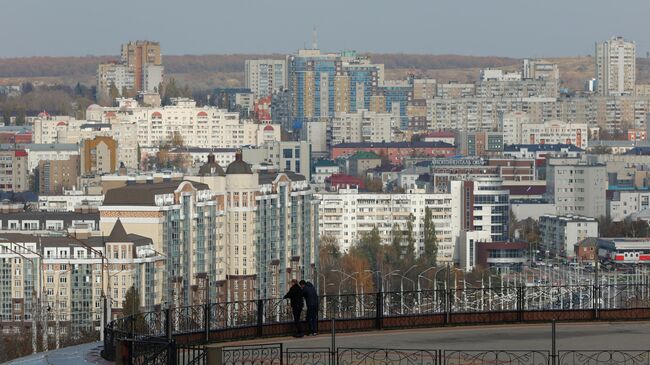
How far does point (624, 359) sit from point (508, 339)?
4.75 ft

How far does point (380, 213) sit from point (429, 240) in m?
6.48

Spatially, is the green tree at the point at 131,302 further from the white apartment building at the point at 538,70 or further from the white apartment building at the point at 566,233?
the white apartment building at the point at 538,70

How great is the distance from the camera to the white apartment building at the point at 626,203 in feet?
262

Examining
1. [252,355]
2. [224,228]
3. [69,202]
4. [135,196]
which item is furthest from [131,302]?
[69,202]

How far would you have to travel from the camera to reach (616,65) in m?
154

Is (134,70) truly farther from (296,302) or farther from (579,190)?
(296,302)

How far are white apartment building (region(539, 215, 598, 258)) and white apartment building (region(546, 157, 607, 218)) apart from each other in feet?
29.6

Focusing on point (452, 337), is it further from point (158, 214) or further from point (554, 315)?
point (158, 214)

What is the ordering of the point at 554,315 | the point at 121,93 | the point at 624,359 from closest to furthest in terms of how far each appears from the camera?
the point at 624,359 → the point at 554,315 → the point at 121,93

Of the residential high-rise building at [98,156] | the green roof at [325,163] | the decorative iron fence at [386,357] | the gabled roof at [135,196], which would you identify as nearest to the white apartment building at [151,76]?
the green roof at [325,163]

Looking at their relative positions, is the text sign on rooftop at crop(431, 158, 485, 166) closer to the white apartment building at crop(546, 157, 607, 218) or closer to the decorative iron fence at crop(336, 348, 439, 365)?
the white apartment building at crop(546, 157, 607, 218)

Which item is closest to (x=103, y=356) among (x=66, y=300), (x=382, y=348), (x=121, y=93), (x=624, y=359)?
(x=382, y=348)

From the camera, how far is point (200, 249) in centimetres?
4425

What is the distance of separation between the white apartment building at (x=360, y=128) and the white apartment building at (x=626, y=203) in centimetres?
4546
